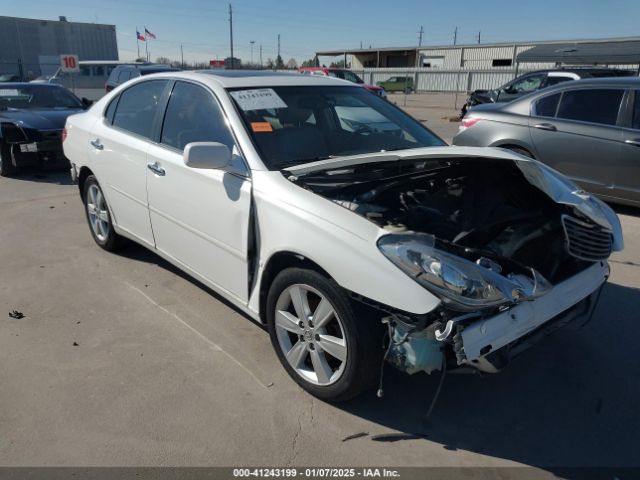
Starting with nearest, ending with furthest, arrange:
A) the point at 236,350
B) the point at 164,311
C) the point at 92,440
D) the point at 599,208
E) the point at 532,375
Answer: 1. the point at 92,440
2. the point at 599,208
3. the point at 532,375
4. the point at 236,350
5. the point at 164,311

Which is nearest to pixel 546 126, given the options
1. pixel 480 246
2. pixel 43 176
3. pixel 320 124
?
pixel 320 124

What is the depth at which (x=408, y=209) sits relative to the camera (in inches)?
118

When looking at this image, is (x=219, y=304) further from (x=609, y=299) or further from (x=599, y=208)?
(x=609, y=299)

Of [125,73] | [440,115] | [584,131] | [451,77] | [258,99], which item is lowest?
[440,115]

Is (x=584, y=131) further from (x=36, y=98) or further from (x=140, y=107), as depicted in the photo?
(x=36, y=98)

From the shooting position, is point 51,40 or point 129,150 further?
point 51,40

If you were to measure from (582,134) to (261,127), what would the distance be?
4555 millimetres

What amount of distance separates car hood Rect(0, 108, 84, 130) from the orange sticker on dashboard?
6.54m

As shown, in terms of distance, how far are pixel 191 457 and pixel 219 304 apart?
1.61 m

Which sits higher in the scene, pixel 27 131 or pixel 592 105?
pixel 592 105

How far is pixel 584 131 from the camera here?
20.0 feet

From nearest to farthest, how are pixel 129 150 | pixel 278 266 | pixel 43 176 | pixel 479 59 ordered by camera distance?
pixel 278 266
pixel 129 150
pixel 43 176
pixel 479 59

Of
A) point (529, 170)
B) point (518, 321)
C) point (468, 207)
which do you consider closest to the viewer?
point (518, 321)

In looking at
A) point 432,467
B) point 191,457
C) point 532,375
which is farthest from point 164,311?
point 532,375
